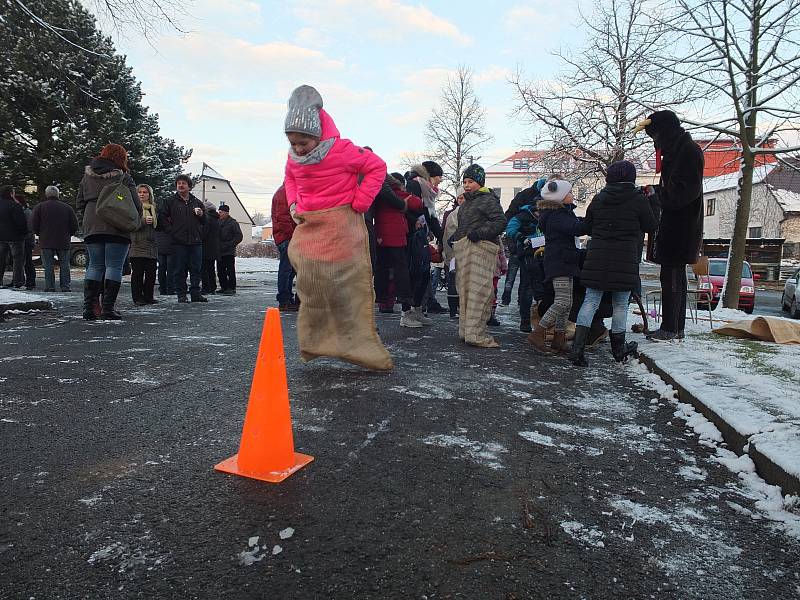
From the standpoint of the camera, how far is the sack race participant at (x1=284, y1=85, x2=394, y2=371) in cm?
419

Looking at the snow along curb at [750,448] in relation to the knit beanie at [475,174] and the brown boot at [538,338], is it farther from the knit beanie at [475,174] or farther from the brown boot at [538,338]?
the knit beanie at [475,174]

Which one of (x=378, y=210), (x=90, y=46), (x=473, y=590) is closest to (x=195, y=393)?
(x=473, y=590)

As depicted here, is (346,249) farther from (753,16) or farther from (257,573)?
(753,16)

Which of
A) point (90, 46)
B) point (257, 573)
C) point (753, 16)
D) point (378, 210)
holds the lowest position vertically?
point (257, 573)

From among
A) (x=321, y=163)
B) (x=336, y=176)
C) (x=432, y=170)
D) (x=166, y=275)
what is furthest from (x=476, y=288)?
(x=166, y=275)

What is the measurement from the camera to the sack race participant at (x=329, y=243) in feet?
13.7

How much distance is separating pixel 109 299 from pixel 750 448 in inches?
267

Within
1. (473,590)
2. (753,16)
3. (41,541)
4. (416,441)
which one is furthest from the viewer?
(753,16)

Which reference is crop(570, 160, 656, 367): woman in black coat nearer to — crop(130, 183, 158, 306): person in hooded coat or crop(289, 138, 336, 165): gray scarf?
crop(289, 138, 336, 165): gray scarf

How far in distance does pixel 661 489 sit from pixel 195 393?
273 centimetres

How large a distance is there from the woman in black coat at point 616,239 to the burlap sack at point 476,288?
3.25ft

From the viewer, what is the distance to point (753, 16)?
1041cm

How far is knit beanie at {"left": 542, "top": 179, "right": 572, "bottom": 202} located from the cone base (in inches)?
156

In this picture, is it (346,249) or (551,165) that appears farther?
(551,165)
